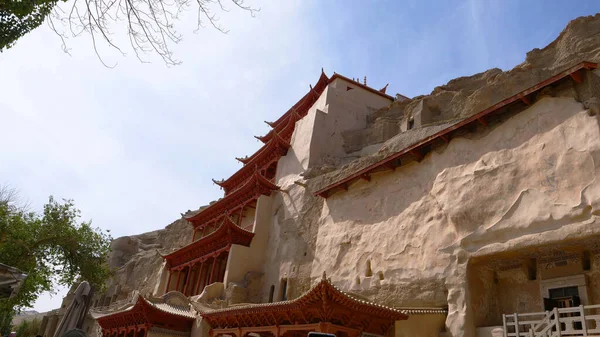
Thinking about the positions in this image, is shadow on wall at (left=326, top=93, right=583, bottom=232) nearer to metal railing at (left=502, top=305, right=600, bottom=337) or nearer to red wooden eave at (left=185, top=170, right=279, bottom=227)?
metal railing at (left=502, top=305, right=600, bottom=337)

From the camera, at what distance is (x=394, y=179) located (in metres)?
16.0

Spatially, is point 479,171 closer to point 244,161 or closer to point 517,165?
point 517,165

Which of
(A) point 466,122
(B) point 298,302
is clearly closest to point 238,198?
(B) point 298,302

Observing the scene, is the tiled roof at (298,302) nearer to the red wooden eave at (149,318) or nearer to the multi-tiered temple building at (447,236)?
the multi-tiered temple building at (447,236)

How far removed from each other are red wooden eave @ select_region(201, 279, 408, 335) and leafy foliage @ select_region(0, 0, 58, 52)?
27.7 ft

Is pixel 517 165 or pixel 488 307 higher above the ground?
pixel 517 165

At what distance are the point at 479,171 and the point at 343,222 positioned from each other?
6.24 meters

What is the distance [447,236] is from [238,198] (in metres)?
16.1

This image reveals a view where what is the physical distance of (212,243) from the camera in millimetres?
24375

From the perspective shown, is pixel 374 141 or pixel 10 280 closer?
pixel 10 280

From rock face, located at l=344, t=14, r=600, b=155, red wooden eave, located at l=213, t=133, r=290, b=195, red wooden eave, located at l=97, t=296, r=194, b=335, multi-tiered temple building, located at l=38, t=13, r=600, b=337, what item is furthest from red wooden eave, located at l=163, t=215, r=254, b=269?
rock face, located at l=344, t=14, r=600, b=155

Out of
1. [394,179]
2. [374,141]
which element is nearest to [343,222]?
[394,179]

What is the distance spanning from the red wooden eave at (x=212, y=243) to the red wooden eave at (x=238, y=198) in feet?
6.70

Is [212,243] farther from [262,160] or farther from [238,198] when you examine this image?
[262,160]
